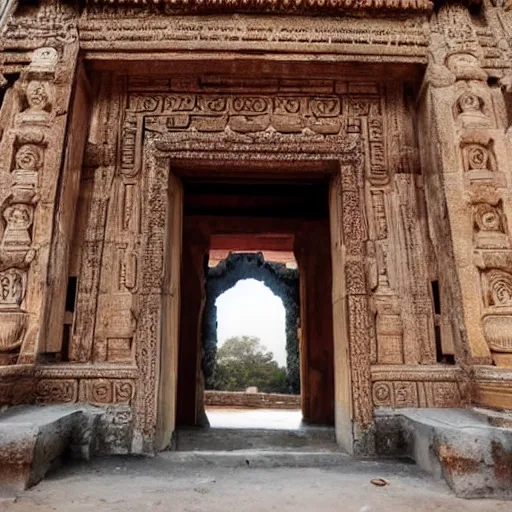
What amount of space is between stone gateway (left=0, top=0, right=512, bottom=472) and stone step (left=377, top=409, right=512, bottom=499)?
47cm

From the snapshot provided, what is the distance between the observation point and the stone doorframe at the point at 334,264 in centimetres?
319

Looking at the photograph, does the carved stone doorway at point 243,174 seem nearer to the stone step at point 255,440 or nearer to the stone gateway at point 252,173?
the stone gateway at point 252,173

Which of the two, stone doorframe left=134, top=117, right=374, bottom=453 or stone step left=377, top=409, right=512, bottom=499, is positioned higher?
stone doorframe left=134, top=117, right=374, bottom=453

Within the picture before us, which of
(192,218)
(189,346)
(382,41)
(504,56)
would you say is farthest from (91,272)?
(504,56)

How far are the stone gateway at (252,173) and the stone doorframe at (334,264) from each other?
0.02m

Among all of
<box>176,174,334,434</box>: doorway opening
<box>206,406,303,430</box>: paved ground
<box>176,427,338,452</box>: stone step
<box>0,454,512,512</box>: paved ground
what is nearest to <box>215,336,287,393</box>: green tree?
<box>206,406,303,430</box>: paved ground

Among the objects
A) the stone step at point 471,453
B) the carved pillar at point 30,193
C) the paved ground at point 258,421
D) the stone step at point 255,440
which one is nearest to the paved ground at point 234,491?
the stone step at point 471,453

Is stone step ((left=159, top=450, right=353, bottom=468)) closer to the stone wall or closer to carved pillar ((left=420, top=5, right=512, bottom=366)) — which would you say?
carved pillar ((left=420, top=5, right=512, bottom=366))

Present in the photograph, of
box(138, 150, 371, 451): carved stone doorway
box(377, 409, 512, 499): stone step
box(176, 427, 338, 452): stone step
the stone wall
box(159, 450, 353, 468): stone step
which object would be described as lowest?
the stone wall

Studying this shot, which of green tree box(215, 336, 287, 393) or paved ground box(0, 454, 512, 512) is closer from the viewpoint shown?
paved ground box(0, 454, 512, 512)

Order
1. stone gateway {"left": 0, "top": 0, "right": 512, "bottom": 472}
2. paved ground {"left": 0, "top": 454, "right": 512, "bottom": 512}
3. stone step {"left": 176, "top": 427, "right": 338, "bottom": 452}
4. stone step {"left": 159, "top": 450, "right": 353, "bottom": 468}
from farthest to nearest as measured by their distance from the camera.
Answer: stone step {"left": 176, "top": 427, "right": 338, "bottom": 452}
stone gateway {"left": 0, "top": 0, "right": 512, "bottom": 472}
stone step {"left": 159, "top": 450, "right": 353, "bottom": 468}
paved ground {"left": 0, "top": 454, "right": 512, "bottom": 512}

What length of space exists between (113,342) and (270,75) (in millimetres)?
2911

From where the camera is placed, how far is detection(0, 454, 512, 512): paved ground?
1984mm

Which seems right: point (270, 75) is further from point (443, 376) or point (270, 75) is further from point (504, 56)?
point (443, 376)
